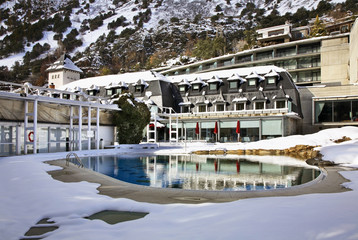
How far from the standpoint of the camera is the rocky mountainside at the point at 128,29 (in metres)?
91.8

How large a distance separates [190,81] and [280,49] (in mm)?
27407

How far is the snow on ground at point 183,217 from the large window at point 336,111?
104ft

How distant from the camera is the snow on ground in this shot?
142 inches

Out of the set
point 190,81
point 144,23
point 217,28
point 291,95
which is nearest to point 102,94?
point 190,81

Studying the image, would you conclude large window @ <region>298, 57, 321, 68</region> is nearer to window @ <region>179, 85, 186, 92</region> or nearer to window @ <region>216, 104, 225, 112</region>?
window @ <region>216, 104, 225, 112</region>

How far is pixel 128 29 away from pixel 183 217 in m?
146

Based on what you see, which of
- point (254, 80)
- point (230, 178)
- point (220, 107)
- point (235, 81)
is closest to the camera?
point (230, 178)

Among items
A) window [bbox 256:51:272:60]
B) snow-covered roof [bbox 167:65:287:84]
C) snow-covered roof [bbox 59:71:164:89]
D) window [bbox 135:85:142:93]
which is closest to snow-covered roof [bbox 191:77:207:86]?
snow-covered roof [bbox 167:65:287:84]

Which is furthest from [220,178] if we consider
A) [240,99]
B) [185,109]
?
[185,109]

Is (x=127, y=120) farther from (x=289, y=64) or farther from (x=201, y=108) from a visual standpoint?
(x=289, y=64)

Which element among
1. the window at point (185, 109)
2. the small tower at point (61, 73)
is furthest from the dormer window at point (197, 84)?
the small tower at point (61, 73)

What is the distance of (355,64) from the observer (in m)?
35.8

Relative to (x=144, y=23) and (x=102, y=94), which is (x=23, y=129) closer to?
(x=102, y=94)

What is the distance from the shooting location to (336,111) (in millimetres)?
33656
